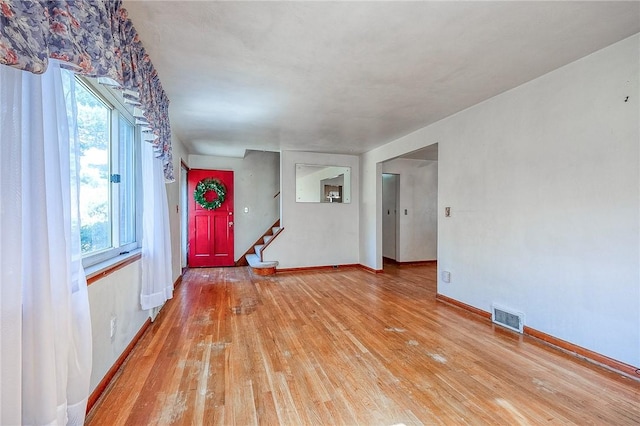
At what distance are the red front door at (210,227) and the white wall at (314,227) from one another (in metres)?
1.24

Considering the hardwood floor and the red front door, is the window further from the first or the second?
the red front door

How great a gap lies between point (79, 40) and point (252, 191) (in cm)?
535

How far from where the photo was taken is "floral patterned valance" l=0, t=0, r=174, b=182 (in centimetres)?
87

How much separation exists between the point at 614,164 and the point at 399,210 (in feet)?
14.2

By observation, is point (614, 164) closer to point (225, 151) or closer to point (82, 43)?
point (82, 43)

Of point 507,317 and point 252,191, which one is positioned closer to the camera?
point 507,317

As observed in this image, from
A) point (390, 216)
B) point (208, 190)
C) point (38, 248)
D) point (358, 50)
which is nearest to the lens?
point (38, 248)

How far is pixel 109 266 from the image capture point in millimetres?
1968

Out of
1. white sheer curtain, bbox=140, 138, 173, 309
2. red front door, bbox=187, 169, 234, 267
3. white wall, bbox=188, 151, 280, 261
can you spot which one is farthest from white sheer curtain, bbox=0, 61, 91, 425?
white wall, bbox=188, 151, 280, 261

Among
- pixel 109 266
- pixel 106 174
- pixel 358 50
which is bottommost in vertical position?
pixel 109 266

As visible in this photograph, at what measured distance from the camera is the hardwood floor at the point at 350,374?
1.64 metres

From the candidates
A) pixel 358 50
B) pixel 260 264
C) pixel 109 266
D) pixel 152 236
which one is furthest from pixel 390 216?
pixel 109 266

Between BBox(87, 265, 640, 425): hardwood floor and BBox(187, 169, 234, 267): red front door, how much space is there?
2.75 m

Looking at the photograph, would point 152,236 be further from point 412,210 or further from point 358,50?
point 412,210
